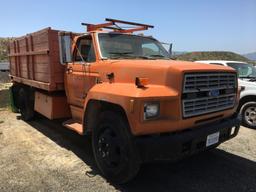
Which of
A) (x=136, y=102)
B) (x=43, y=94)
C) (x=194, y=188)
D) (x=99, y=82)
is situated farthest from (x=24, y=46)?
(x=194, y=188)

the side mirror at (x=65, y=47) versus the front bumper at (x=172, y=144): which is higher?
the side mirror at (x=65, y=47)

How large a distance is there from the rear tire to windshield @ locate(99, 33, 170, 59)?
3.80 m

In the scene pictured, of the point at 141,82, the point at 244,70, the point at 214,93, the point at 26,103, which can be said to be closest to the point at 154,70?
the point at 141,82

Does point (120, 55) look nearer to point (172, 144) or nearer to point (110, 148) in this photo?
point (110, 148)

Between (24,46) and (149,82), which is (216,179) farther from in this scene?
(24,46)

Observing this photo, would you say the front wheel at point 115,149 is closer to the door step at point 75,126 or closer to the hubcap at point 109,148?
the hubcap at point 109,148

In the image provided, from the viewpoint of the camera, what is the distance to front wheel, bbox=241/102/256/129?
26.2ft

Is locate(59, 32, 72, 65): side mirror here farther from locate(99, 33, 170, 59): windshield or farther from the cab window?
locate(99, 33, 170, 59): windshield

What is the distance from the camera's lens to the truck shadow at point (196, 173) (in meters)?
4.41

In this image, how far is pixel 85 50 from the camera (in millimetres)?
5766

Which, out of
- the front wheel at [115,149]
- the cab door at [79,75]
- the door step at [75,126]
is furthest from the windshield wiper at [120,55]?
the door step at [75,126]

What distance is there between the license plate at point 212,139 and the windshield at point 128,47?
1.94 m

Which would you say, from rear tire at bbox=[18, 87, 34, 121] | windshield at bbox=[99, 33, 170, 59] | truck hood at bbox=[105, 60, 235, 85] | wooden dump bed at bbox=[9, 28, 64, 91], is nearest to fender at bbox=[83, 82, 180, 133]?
truck hood at bbox=[105, 60, 235, 85]

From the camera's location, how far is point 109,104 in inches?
175
